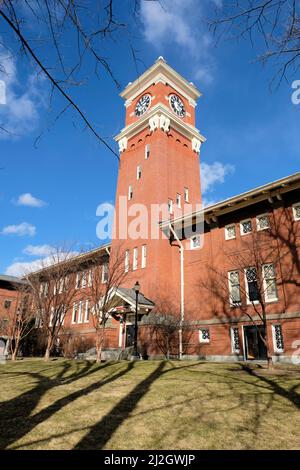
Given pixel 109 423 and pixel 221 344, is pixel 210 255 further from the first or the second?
pixel 109 423

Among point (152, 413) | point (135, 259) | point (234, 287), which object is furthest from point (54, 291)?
point (152, 413)

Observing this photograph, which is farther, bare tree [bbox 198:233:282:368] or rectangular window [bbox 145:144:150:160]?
rectangular window [bbox 145:144:150:160]

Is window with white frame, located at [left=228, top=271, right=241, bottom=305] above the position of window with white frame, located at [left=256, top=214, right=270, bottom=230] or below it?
below

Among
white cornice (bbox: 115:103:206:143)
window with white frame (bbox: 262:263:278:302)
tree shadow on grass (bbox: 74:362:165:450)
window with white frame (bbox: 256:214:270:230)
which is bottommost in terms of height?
tree shadow on grass (bbox: 74:362:165:450)

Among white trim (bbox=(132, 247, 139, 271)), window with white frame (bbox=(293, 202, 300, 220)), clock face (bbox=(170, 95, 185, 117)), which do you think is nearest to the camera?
window with white frame (bbox=(293, 202, 300, 220))

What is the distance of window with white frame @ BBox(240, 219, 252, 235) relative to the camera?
2302 centimetres

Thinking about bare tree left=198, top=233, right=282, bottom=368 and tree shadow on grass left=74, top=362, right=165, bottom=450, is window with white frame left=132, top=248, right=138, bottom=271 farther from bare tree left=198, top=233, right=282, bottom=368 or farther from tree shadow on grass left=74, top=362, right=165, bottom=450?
tree shadow on grass left=74, top=362, right=165, bottom=450

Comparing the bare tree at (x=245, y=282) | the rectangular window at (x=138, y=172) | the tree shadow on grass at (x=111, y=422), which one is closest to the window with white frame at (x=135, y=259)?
the bare tree at (x=245, y=282)

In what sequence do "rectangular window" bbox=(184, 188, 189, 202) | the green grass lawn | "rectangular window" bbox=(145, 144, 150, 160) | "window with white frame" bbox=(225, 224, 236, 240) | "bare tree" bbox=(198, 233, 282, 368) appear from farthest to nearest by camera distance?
"rectangular window" bbox=(145, 144, 150, 160)
"rectangular window" bbox=(184, 188, 189, 202)
"window with white frame" bbox=(225, 224, 236, 240)
"bare tree" bbox=(198, 233, 282, 368)
the green grass lawn

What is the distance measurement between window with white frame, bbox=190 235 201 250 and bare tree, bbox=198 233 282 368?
Answer: 2409mm

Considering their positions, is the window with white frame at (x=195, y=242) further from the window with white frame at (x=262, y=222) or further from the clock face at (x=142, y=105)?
the clock face at (x=142, y=105)

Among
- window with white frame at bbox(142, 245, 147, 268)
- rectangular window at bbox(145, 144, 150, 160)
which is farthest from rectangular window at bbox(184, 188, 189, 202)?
window with white frame at bbox(142, 245, 147, 268)

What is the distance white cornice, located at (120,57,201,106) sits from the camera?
3575 cm
